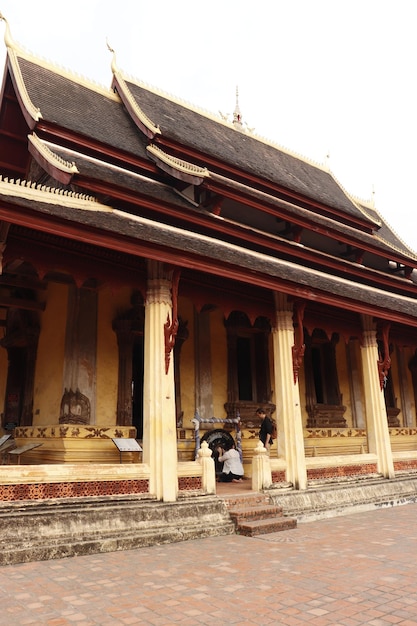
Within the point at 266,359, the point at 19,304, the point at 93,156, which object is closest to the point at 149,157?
the point at 93,156

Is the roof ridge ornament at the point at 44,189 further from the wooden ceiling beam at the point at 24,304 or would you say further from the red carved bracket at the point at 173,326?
the wooden ceiling beam at the point at 24,304

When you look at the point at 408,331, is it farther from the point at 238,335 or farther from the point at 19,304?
the point at 19,304

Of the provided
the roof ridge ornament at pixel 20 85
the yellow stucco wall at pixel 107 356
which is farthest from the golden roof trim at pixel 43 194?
the roof ridge ornament at pixel 20 85

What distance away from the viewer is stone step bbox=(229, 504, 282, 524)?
7250mm

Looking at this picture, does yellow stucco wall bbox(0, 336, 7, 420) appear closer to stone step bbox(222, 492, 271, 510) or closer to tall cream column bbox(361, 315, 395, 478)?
stone step bbox(222, 492, 271, 510)

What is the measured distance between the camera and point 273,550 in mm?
6055

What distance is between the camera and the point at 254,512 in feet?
24.4

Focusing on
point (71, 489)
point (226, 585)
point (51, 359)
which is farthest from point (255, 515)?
point (51, 359)

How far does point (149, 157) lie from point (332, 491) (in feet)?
25.7

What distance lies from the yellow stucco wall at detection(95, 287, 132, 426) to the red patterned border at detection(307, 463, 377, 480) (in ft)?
12.3

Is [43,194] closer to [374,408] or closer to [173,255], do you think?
[173,255]

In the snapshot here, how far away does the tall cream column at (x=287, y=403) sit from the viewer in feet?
29.7

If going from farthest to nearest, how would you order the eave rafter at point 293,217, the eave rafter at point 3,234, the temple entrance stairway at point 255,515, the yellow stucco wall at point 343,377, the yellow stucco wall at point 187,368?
the yellow stucco wall at point 343,377 → the eave rafter at point 293,217 → the yellow stucco wall at point 187,368 → the temple entrance stairway at point 255,515 → the eave rafter at point 3,234

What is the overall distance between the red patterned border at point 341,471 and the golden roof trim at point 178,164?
606 cm
